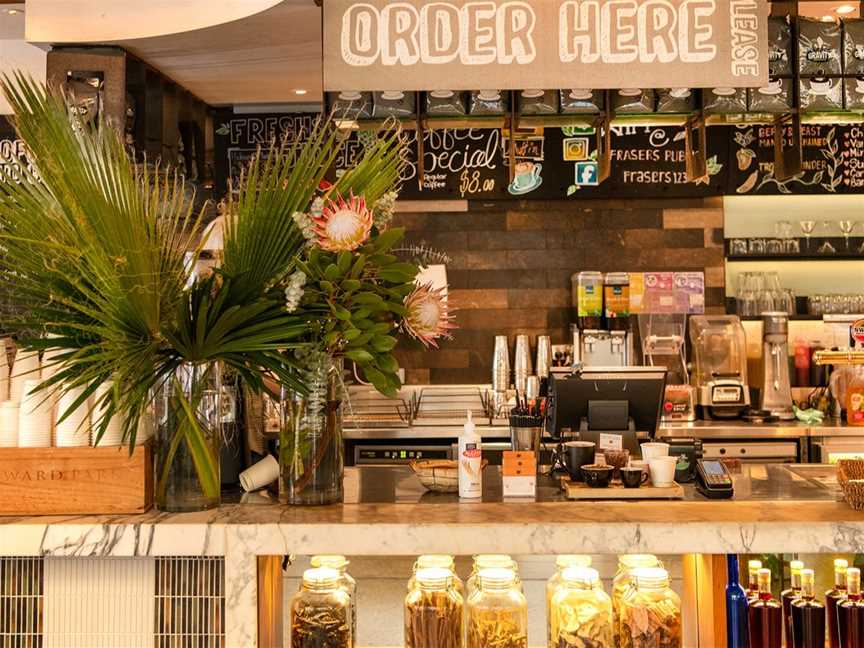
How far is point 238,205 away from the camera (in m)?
2.31

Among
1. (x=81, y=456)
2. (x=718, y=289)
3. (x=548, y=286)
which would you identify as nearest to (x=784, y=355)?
(x=718, y=289)

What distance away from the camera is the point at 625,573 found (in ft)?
7.22

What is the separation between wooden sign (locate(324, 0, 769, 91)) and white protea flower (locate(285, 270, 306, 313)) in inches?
37.0

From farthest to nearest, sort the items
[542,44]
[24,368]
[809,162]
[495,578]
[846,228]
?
1. [809,162]
2. [846,228]
3. [542,44]
4. [24,368]
5. [495,578]

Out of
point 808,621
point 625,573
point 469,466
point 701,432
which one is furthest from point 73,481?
point 701,432

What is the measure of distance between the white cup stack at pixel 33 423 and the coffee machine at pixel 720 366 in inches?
170

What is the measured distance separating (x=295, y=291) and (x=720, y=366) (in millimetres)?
4204

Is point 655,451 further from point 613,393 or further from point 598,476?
point 613,393

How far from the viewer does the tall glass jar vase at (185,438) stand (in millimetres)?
2279

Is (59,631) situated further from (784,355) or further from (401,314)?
(784,355)

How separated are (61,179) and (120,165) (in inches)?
5.1

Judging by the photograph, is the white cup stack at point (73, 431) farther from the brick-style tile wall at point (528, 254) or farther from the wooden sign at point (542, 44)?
the brick-style tile wall at point (528, 254)

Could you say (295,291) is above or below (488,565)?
above

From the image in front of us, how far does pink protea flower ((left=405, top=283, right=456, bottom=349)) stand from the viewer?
7.84 feet
